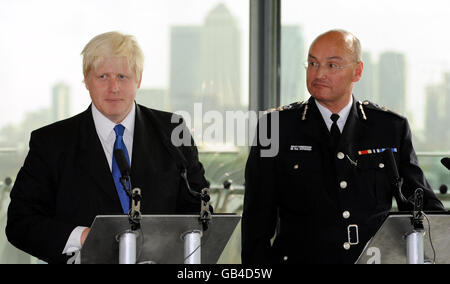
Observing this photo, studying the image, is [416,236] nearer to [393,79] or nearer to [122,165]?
[122,165]

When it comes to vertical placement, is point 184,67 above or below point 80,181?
above

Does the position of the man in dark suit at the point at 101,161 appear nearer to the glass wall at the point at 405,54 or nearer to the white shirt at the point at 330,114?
the white shirt at the point at 330,114

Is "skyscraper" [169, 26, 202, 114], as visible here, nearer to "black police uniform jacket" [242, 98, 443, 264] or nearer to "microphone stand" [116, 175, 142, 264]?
"black police uniform jacket" [242, 98, 443, 264]

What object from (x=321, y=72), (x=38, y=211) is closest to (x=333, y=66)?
(x=321, y=72)

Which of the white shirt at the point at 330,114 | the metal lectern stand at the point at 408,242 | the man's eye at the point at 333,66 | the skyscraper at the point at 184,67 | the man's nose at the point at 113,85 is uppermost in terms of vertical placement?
the skyscraper at the point at 184,67

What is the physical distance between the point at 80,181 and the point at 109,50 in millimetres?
495

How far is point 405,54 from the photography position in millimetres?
4691

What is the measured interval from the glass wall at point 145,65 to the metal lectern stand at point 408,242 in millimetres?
2548

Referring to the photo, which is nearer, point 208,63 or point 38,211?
point 38,211

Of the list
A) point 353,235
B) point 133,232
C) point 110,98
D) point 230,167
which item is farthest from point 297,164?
point 230,167

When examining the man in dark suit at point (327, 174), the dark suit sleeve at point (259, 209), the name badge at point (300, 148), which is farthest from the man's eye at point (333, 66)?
the dark suit sleeve at point (259, 209)

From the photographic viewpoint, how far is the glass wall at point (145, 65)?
452 centimetres

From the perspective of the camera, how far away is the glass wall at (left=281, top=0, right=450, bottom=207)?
4.65 m

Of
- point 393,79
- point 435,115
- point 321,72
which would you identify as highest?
point 393,79
